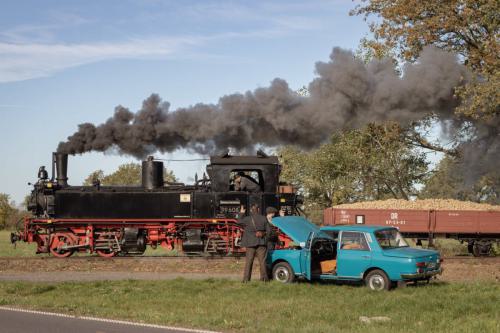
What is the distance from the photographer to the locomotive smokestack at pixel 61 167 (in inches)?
861

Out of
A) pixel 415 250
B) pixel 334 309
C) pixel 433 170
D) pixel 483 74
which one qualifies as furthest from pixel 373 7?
pixel 334 309

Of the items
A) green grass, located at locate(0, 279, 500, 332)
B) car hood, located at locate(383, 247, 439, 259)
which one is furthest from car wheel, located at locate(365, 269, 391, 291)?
car hood, located at locate(383, 247, 439, 259)

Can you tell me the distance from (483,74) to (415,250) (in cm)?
1356

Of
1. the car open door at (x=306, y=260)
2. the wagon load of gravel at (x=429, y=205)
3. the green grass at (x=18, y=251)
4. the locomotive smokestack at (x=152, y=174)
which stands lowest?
the green grass at (x=18, y=251)

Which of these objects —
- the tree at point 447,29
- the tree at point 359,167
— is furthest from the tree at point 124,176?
the tree at point 447,29

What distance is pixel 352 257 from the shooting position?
13328 millimetres

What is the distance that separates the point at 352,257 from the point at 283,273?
1740 mm

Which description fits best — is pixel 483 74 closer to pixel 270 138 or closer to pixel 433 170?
pixel 270 138

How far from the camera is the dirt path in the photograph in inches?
658

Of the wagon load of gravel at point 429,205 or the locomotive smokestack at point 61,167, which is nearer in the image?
the locomotive smokestack at point 61,167

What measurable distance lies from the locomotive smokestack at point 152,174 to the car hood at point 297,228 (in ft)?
25.4

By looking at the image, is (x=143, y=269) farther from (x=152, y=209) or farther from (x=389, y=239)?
(x=389, y=239)

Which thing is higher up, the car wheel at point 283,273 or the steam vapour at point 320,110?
the steam vapour at point 320,110

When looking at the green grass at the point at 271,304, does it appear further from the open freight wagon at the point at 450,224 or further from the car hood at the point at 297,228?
the open freight wagon at the point at 450,224
